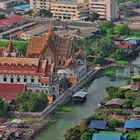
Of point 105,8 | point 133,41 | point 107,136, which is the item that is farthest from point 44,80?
point 105,8

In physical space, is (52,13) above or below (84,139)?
above

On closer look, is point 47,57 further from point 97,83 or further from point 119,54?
point 119,54

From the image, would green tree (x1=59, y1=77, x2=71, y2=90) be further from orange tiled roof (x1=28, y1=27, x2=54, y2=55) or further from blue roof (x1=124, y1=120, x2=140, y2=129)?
blue roof (x1=124, y1=120, x2=140, y2=129)

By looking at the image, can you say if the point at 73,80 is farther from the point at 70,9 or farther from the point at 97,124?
the point at 70,9

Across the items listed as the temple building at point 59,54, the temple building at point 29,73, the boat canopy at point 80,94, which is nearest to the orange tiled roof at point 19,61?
the temple building at point 29,73

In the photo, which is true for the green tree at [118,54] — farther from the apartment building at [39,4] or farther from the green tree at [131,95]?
the apartment building at [39,4]

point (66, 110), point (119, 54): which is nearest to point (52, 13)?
point (119, 54)
